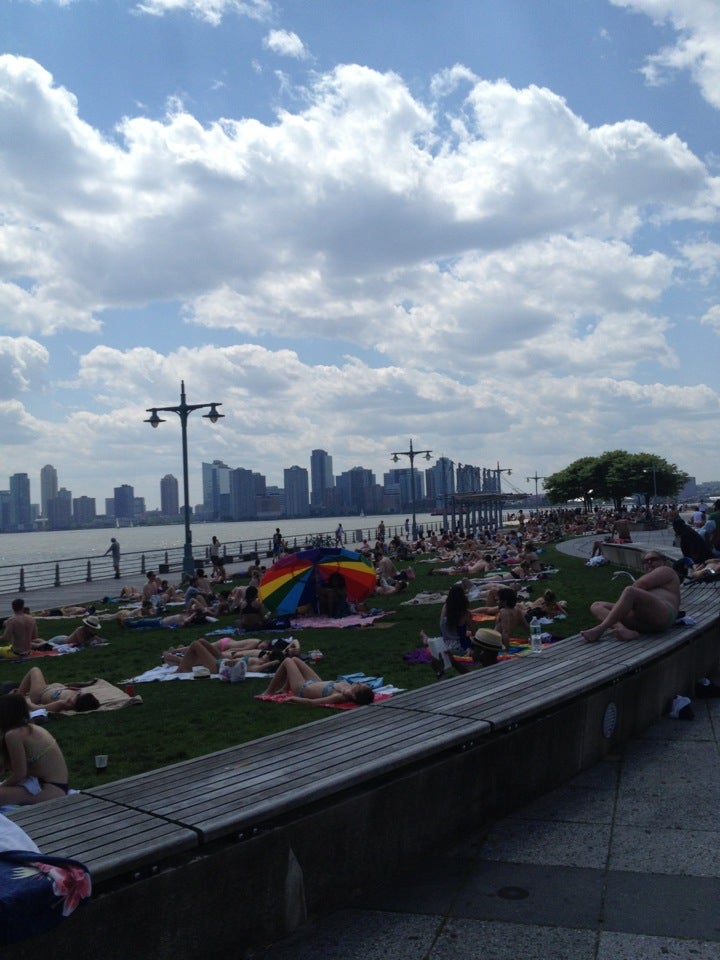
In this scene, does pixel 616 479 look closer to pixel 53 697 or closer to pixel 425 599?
pixel 425 599

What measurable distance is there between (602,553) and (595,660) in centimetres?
2073

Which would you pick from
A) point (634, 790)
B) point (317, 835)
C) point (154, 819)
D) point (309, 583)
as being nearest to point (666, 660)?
point (634, 790)

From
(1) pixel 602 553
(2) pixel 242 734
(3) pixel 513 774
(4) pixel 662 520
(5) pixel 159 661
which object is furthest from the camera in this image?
(4) pixel 662 520

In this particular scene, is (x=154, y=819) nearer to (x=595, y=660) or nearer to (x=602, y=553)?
(x=595, y=660)

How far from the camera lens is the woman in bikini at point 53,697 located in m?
9.14

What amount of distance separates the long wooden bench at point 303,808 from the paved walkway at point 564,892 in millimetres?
107

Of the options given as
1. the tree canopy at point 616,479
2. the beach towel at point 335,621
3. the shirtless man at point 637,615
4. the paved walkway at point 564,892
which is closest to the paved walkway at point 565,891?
the paved walkway at point 564,892

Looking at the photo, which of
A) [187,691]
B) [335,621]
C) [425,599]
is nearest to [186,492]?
[425,599]

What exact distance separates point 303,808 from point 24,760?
7.61 feet

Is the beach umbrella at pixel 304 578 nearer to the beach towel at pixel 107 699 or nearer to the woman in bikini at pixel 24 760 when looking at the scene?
the beach towel at pixel 107 699

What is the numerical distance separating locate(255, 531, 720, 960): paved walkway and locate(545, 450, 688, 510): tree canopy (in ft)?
308

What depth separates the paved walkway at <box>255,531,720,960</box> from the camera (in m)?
3.47

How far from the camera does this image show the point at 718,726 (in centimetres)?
698

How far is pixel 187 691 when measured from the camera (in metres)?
10.2
